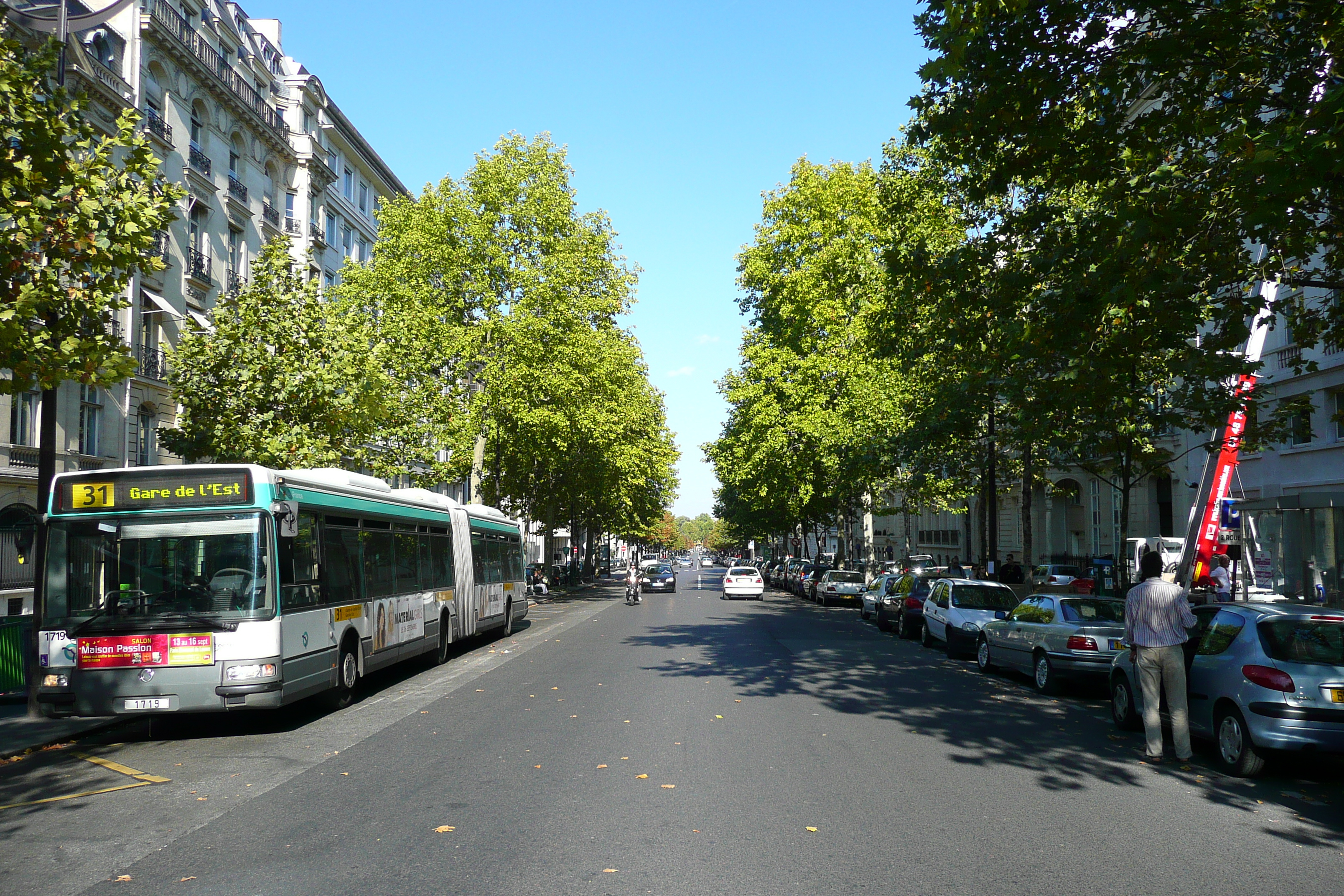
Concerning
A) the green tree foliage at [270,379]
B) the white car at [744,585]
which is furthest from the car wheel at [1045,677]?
the white car at [744,585]

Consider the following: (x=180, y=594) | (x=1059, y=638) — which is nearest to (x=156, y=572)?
(x=180, y=594)

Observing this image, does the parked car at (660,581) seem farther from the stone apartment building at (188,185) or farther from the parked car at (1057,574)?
the stone apartment building at (188,185)

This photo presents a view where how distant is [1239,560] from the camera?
27.5 metres

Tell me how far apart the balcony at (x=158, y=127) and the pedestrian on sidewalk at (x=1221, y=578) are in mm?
30520

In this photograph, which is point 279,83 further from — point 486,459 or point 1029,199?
point 1029,199

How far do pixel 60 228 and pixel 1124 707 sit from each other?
468 inches

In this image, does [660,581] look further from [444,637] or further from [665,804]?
[665,804]

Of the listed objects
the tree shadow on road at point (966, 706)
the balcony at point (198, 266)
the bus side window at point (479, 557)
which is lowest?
the tree shadow on road at point (966, 706)

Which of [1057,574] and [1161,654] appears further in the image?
[1057,574]

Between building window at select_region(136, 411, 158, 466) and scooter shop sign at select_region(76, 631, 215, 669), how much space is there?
74.6ft

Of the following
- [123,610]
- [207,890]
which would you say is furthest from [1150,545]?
[207,890]

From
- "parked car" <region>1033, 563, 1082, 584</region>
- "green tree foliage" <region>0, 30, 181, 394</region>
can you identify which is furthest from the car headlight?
"parked car" <region>1033, 563, 1082, 584</region>

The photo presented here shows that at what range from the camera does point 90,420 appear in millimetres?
29281

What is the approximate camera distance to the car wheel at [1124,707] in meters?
11.0
